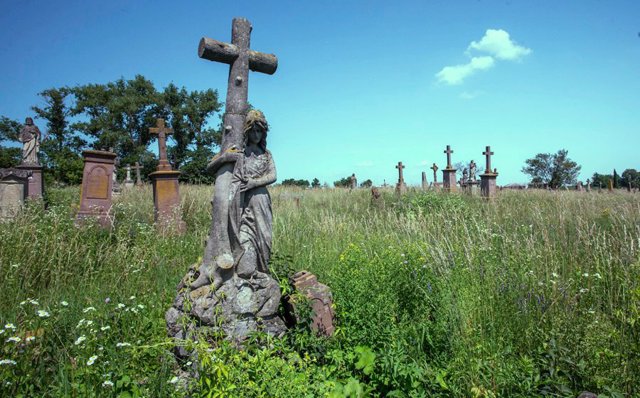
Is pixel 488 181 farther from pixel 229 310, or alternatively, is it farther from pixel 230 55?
pixel 229 310

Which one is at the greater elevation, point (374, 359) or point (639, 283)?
point (639, 283)

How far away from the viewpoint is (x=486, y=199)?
13.1 meters

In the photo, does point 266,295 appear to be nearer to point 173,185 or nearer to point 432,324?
point 432,324

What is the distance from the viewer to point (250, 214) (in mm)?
3803

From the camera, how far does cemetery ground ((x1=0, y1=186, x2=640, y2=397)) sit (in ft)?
8.83

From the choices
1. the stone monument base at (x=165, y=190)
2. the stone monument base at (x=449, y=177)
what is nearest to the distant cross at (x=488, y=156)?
the stone monument base at (x=449, y=177)

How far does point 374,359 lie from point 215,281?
1628mm

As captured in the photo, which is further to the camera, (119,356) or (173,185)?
(173,185)

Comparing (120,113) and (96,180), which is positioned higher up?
(120,113)

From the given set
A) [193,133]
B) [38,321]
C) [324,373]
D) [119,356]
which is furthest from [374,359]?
[193,133]

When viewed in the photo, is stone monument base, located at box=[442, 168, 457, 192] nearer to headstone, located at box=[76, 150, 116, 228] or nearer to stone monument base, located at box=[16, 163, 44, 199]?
headstone, located at box=[76, 150, 116, 228]

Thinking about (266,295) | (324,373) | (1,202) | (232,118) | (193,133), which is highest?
(193,133)

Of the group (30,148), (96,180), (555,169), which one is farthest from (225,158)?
(555,169)

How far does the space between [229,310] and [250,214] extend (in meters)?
0.99
